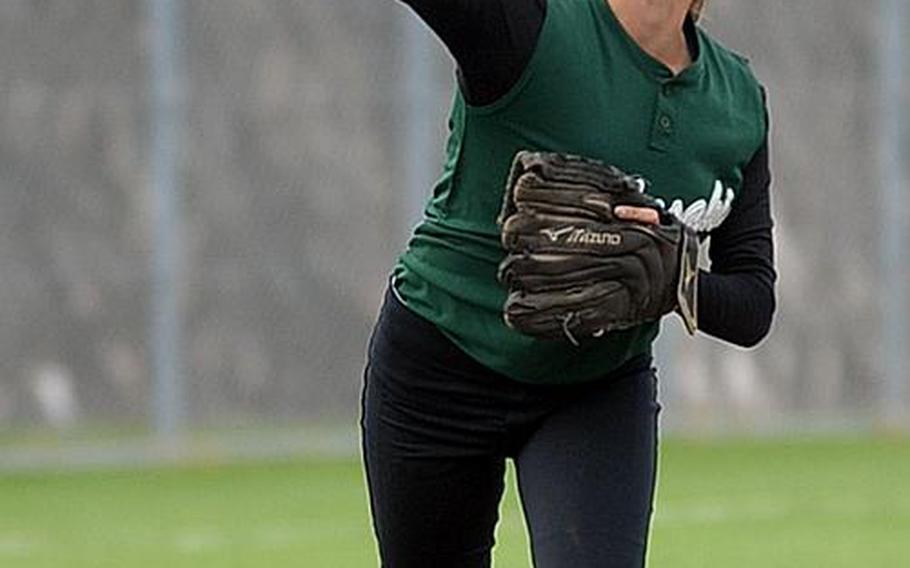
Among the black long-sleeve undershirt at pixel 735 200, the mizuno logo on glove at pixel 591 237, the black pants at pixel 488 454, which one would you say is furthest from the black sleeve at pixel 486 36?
the black pants at pixel 488 454

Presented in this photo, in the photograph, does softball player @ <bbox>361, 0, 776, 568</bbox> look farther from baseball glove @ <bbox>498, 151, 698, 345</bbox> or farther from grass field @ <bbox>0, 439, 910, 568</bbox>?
grass field @ <bbox>0, 439, 910, 568</bbox>

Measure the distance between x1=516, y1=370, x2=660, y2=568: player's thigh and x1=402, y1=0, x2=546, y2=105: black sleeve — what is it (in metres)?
→ 0.67

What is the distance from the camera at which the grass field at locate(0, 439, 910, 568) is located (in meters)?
10.2

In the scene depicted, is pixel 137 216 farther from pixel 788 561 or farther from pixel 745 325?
pixel 745 325

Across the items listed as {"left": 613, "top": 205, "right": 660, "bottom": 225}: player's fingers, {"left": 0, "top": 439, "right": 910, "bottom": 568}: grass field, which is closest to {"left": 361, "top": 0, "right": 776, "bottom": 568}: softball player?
{"left": 613, "top": 205, "right": 660, "bottom": 225}: player's fingers

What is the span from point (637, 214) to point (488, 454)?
610 millimetres

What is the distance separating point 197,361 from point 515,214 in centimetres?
857

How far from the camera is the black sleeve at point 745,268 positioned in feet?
17.6

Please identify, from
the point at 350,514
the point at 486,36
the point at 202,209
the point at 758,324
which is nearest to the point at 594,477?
the point at 758,324

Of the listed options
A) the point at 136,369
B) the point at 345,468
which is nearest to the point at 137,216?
the point at 136,369

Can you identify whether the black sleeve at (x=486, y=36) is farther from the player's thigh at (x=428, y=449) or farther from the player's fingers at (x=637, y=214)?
the player's thigh at (x=428, y=449)

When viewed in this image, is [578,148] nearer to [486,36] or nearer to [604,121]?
[604,121]

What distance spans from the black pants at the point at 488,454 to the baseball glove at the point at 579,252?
238 millimetres

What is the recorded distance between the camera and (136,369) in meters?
13.5
